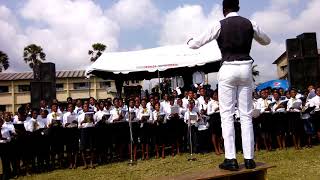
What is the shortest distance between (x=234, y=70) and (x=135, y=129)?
7.07 metres

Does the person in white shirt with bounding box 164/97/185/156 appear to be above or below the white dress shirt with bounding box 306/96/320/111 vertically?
below

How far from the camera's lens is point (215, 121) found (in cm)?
1159

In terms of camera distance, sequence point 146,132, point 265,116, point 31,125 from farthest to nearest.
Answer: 1. point 146,132
2. point 265,116
3. point 31,125

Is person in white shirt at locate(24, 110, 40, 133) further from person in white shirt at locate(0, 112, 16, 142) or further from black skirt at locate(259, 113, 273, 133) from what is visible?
black skirt at locate(259, 113, 273, 133)

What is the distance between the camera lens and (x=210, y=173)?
4.66m

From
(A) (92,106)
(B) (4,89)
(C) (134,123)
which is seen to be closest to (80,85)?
(B) (4,89)

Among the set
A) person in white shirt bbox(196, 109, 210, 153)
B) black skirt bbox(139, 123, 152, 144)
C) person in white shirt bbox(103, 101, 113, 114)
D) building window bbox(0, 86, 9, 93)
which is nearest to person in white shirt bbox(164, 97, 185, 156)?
black skirt bbox(139, 123, 152, 144)

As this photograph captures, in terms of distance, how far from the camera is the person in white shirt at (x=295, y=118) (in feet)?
37.8

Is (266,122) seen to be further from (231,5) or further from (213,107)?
(231,5)

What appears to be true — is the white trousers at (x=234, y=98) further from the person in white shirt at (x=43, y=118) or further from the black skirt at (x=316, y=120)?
the black skirt at (x=316, y=120)

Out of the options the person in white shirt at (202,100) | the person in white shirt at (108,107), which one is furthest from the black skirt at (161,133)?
the person in white shirt at (108,107)

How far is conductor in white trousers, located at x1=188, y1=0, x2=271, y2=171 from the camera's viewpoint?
16.0 ft

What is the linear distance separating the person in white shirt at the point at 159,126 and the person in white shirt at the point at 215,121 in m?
1.34

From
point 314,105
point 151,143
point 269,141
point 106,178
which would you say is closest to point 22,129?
point 106,178
